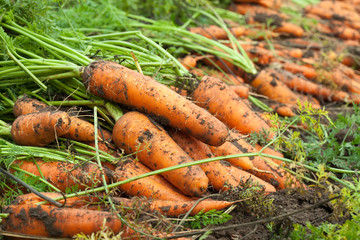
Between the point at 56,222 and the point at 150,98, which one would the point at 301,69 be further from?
the point at 56,222

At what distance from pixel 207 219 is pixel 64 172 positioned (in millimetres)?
880

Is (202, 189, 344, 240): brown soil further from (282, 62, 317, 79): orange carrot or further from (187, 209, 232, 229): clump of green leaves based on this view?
(282, 62, 317, 79): orange carrot

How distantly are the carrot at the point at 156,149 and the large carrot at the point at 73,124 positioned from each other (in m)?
0.14

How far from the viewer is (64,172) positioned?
2184 millimetres

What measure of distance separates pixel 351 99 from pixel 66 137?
3153 mm

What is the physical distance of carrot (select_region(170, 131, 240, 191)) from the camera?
232 cm

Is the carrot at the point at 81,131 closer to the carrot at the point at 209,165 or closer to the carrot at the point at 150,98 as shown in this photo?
the carrot at the point at 150,98

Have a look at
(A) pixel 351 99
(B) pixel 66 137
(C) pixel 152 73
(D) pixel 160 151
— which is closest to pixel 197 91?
(C) pixel 152 73

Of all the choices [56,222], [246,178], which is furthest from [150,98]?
[56,222]

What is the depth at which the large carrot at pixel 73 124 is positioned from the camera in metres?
2.32

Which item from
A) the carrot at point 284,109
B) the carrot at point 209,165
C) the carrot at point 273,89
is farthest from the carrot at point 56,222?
the carrot at point 273,89

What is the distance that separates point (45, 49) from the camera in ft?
9.04

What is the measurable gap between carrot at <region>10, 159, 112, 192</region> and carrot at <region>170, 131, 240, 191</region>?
0.55m

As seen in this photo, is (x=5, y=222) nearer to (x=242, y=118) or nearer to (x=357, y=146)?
(x=242, y=118)
